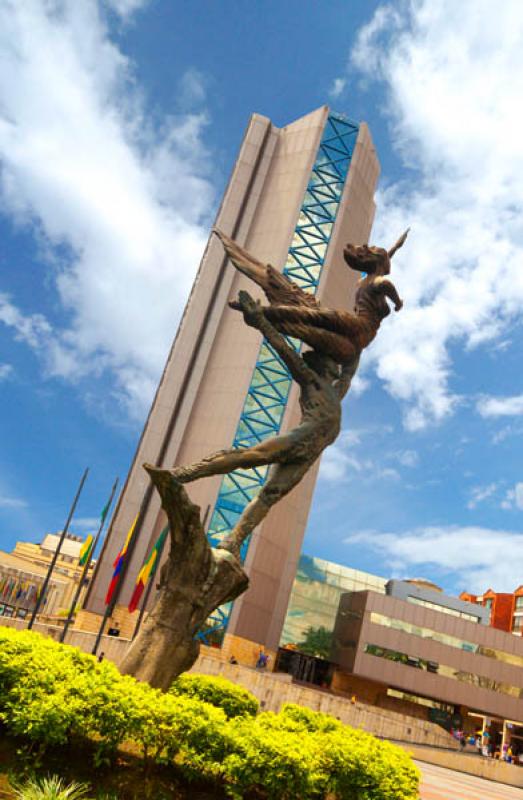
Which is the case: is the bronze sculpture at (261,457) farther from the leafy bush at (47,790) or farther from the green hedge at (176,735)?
the leafy bush at (47,790)

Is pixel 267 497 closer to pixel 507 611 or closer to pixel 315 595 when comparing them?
pixel 315 595

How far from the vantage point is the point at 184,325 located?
43656 mm

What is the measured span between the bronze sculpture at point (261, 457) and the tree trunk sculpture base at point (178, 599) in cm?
1

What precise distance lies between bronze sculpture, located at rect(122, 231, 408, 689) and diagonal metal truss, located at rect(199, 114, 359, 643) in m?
27.5

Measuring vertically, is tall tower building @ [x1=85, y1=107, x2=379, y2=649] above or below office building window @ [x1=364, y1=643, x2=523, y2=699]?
above

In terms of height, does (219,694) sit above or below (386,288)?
below

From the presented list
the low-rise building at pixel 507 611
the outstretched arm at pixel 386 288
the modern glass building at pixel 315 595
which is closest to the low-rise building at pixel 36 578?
the modern glass building at pixel 315 595

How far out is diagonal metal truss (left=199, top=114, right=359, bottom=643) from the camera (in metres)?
38.1

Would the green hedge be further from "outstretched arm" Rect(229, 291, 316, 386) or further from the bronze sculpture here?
"outstretched arm" Rect(229, 291, 316, 386)

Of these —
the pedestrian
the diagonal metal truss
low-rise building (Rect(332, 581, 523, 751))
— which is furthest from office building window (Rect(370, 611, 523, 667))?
the diagonal metal truss

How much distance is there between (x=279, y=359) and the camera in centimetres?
4278

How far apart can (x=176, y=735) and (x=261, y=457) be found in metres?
4.25

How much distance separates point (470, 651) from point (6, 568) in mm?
40745

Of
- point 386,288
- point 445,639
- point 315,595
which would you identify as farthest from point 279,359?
point 386,288
